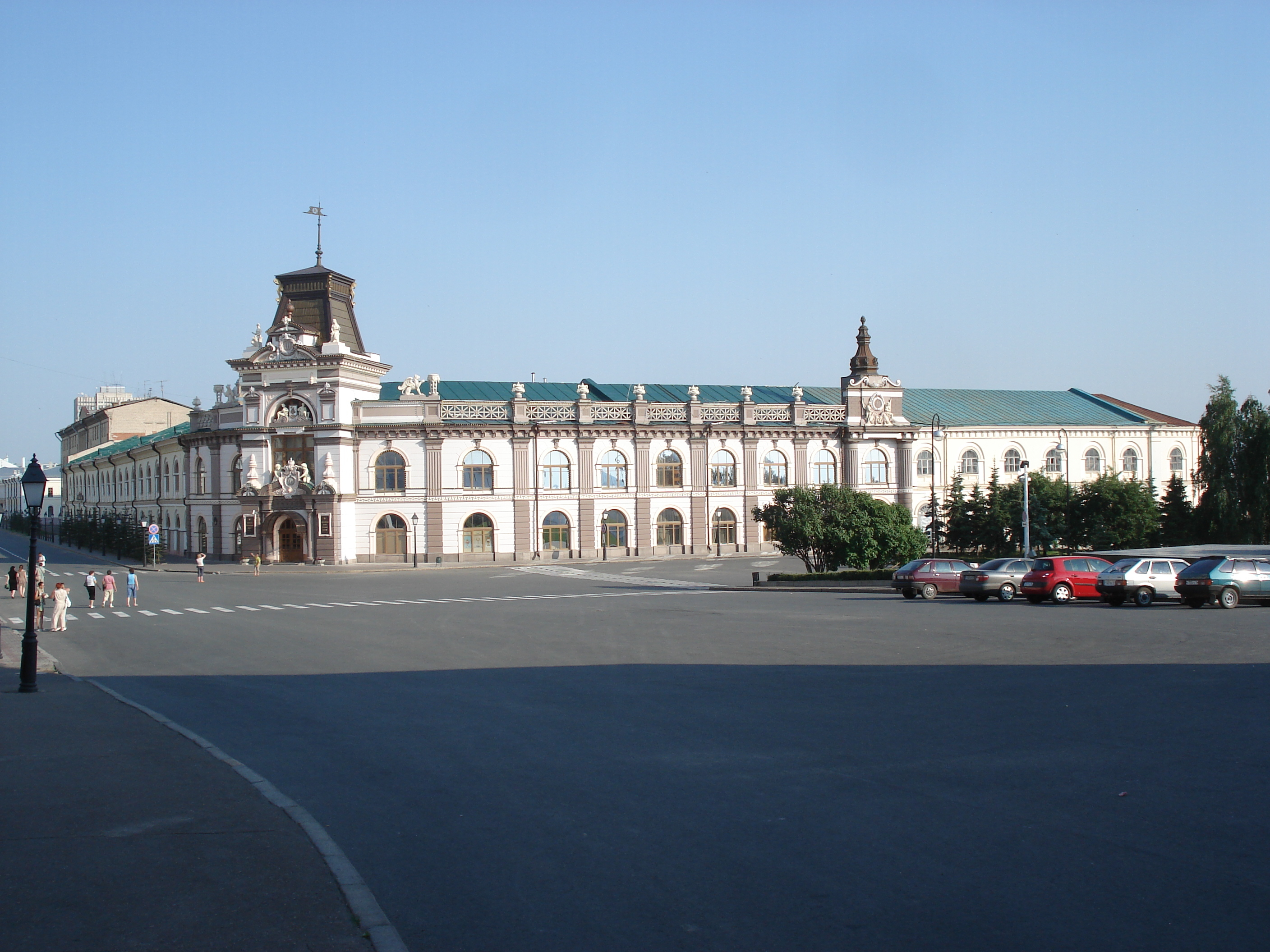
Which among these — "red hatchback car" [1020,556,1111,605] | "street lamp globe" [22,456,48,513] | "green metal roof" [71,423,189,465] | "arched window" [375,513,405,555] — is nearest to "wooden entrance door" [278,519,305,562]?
"arched window" [375,513,405,555]

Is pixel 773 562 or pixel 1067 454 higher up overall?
pixel 1067 454

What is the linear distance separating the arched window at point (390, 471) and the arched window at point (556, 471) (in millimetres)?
9224

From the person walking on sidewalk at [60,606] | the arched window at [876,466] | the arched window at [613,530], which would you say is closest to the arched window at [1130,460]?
the arched window at [876,466]

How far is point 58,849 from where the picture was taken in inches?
296

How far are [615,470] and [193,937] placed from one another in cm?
6024

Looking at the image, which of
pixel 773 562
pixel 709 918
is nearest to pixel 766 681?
pixel 709 918

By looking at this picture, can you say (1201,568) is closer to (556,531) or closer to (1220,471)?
(1220,471)

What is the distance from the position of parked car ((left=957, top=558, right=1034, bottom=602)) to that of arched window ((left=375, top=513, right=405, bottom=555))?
39212 millimetres

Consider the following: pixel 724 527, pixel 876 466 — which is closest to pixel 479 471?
pixel 724 527

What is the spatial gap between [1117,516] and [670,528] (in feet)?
91.6

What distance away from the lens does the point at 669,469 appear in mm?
67312

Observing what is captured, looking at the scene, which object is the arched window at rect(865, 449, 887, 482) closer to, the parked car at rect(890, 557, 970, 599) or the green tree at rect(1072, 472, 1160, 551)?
the green tree at rect(1072, 472, 1160, 551)

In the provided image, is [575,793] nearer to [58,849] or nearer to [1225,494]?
[58,849]

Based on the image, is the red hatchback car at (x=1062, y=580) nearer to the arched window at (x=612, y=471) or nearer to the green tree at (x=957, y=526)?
the green tree at (x=957, y=526)
